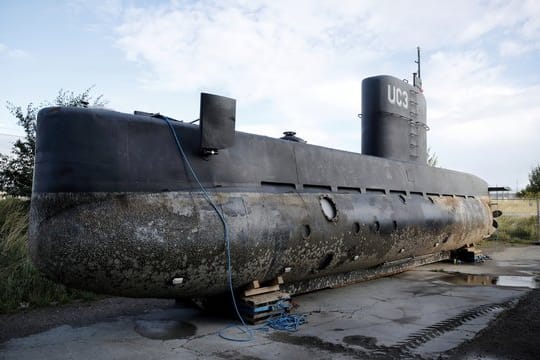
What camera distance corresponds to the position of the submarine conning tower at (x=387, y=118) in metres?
10.0

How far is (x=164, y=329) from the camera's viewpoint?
560 cm

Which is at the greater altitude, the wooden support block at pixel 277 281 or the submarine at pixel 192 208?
the submarine at pixel 192 208

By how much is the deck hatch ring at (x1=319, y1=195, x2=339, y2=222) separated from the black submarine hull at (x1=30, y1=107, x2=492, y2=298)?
0.07ft

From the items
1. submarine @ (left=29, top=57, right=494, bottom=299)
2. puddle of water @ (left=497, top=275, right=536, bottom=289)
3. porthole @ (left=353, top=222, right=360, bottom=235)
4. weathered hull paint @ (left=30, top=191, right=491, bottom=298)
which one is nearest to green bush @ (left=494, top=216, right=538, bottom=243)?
puddle of water @ (left=497, top=275, right=536, bottom=289)

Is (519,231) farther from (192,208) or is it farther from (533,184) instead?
(533,184)

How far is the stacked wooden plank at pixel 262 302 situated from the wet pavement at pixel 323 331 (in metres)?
0.24

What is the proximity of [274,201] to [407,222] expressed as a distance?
3607 millimetres

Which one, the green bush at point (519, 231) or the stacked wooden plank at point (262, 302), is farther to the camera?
the green bush at point (519, 231)

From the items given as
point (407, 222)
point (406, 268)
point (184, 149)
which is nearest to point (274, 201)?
point (184, 149)

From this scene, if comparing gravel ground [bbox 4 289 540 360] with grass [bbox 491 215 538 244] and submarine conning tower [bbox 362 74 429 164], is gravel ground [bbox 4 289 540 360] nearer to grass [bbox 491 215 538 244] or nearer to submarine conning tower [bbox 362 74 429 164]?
submarine conning tower [bbox 362 74 429 164]

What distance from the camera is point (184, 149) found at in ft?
17.3

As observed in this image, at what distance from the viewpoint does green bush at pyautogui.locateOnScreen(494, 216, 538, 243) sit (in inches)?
694

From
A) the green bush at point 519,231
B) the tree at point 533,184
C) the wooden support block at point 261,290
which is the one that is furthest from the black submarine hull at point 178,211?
the tree at point 533,184

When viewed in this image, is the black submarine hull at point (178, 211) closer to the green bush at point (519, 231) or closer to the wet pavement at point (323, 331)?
the wet pavement at point (323, 331)
